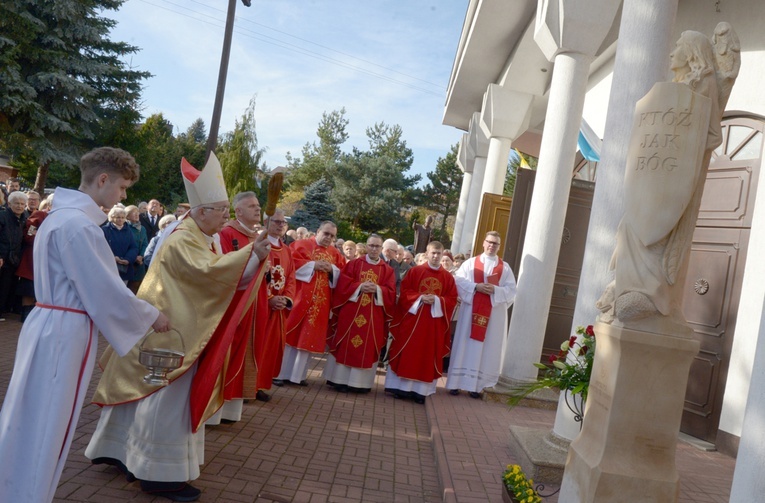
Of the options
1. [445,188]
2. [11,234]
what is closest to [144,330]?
[11,234]

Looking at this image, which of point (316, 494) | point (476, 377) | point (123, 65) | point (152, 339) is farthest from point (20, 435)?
point (123, 65)

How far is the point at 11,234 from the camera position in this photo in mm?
9031

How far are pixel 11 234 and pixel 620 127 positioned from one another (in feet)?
26.2

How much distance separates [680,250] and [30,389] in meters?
3.44

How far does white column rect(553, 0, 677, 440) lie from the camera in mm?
5242

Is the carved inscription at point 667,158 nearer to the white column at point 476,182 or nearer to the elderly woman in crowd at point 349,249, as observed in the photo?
the elderly woman in crowd at point 349,249

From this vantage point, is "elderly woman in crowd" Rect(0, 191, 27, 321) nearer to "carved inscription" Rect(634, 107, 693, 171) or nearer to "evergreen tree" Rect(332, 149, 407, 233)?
"carved inscription" Rect(634, 107, 693, 171)

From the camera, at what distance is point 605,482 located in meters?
3.52

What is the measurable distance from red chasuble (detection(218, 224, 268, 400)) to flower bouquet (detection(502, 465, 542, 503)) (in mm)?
2165

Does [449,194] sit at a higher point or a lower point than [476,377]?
higher

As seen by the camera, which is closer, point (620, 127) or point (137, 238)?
point (620, 127)

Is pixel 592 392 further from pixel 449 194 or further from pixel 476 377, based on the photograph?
pixel 449 194

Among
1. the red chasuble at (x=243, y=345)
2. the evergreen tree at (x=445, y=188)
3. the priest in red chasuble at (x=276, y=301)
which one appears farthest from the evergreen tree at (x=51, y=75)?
the evergreen tree at (x=445, y=188)

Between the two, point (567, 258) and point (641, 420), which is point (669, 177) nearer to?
point (641, 420)
